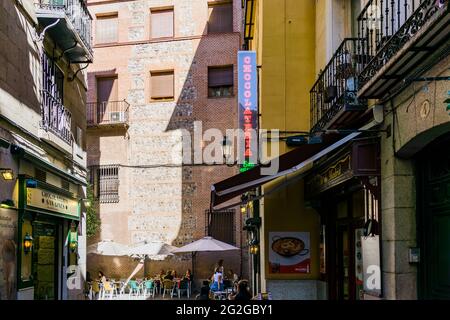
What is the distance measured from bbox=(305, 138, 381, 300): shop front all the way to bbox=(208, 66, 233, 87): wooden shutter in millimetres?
14747

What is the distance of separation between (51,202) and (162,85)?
48.9 ft

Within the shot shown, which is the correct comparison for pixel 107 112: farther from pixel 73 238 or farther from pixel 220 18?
pixel 73 238

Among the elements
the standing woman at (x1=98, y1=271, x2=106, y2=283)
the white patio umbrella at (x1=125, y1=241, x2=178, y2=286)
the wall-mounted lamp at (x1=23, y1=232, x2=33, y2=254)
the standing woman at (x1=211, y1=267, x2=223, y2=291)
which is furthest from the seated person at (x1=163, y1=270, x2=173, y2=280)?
the wall-mounted lamp at (x1=23, y1=232, x2=33, y2=254)

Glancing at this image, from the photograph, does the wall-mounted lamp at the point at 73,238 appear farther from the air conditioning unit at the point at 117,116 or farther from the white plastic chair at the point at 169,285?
the air conditioning unit at the point at 117,116

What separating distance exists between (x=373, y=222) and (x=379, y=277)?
2.48 feet

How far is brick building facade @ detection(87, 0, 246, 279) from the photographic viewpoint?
2541cm

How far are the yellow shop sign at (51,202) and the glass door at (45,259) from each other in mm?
420

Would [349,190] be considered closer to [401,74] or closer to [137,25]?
[401,74]

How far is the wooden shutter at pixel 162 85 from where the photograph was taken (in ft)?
86.0

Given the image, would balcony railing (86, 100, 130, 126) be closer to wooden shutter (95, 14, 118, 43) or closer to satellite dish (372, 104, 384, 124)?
wooden shutter (95, 14, 118, 43)

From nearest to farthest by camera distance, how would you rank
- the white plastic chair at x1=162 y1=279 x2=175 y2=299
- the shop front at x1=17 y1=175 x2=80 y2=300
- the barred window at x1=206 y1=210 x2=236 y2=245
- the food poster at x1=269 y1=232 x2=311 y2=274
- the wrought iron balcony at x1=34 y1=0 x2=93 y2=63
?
the shop front at x1=17 y1=175 x2=80 y2=300 < the food poster at x1=269 y1=232 x2=311 y2=274 < the wrought iron balcony at x1=34 y1=0 x2=93 y2=63 < the white plastic chair at x1=162 y1=279 x2=175 y2=299 < the barred window at x1=206 y1=210 x2=236 y2=245

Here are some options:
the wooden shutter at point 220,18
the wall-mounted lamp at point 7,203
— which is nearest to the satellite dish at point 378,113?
the wall-mounted lamp at point 7,203

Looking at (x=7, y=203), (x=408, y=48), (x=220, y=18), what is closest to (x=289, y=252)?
(x=7, y=203)
